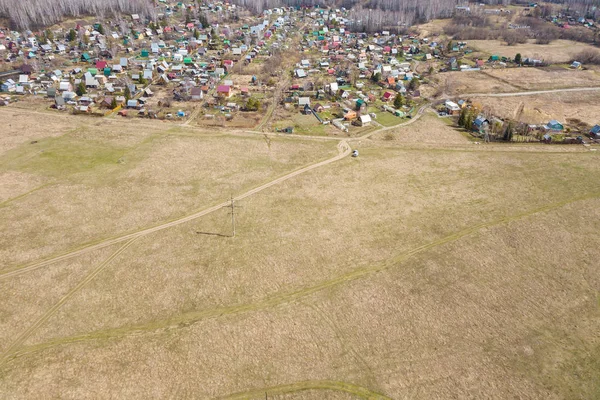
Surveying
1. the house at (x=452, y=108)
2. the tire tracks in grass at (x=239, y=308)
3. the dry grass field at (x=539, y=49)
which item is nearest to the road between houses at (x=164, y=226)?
the tire tracks in grass at (x=239, y=308)

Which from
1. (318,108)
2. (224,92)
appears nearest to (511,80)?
(318,108)

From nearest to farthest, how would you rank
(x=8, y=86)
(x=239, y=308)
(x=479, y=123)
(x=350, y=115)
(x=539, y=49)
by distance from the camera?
(x=239, y=308)
(x=479, y=123)
(x=350, y=115)
(x=8, y=86)
(x=539, y=49)

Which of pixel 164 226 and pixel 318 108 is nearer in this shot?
pixel 164 226

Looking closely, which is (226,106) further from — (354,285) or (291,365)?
(291,365)

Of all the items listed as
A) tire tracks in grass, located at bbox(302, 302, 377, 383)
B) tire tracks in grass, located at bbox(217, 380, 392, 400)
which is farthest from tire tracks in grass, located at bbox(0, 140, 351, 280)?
tire tracks in grass, located at bbox(217, 380, 392, 400)

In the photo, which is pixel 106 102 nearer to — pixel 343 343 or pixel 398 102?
pixel 398 102

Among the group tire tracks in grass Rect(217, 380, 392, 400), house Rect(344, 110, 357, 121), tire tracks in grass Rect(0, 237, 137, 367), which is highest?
house Rect(344, 110, 357, 121)

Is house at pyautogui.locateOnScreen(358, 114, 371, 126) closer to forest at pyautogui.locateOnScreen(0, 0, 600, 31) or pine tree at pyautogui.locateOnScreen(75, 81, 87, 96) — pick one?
pine tree at pyautogui.locateOnScreen(75, 81, 87, 96)
